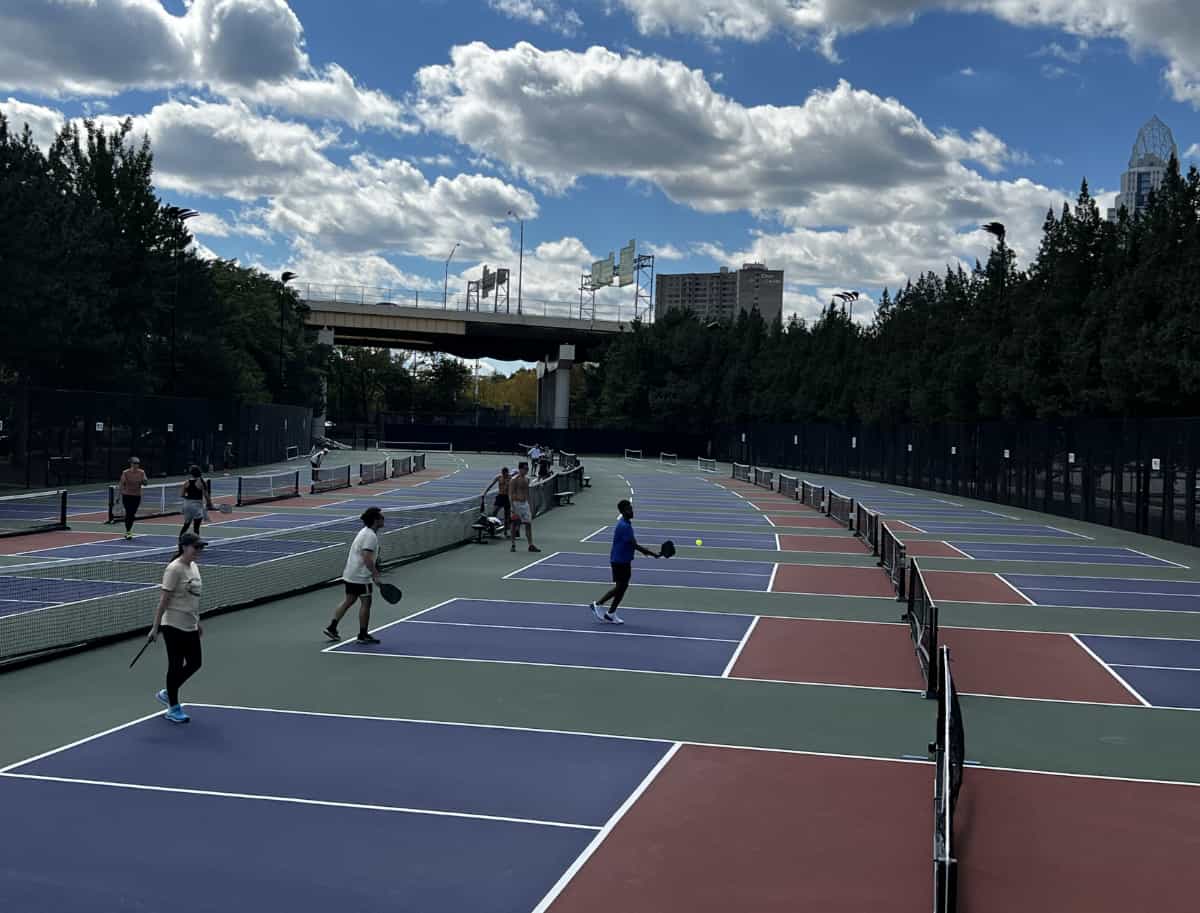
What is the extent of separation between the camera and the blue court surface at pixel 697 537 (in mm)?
32062

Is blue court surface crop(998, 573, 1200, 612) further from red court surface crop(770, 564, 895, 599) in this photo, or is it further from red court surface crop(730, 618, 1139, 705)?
red court surface crop(730, 618, 1139, 705)

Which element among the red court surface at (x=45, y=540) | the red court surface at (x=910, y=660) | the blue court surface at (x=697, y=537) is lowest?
the red court surface at (x=45, y=540)

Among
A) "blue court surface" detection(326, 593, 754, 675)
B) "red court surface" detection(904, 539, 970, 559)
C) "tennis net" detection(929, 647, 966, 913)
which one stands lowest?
"blue court surface" detection(326, 593, 754, 675)

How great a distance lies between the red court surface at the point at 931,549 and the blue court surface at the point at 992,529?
3529 millimetres

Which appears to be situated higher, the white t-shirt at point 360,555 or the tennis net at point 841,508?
the white t-shirt at point 360,555

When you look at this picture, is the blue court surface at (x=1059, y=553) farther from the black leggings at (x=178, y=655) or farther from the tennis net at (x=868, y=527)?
the black leggings at (x=178, y=655)

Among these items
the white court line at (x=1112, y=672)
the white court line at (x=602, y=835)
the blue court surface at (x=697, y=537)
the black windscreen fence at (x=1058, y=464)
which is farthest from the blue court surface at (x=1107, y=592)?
the white court line at (x=602, y=835)

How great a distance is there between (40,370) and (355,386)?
355ft

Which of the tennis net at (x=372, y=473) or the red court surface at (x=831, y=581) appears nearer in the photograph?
the red court surface at (x=831, y=581)

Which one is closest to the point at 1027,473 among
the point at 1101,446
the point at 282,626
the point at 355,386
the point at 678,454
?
the point at 1101,446

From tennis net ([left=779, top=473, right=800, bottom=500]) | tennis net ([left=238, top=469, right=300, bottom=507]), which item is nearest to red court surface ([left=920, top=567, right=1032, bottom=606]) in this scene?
tennis net ([left=238, top=469, right=300, bottom=507])

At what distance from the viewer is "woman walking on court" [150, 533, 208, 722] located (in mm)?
11773

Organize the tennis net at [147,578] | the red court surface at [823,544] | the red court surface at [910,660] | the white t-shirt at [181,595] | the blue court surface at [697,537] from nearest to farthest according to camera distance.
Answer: the white t-shirt at [181,595] < the red court surface at [910,660] < the tennis net at [147,578] < the red court surface at [823,544] < the blue court surface at [697,537]

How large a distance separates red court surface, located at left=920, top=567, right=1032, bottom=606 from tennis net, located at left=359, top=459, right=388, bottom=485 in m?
35.2
